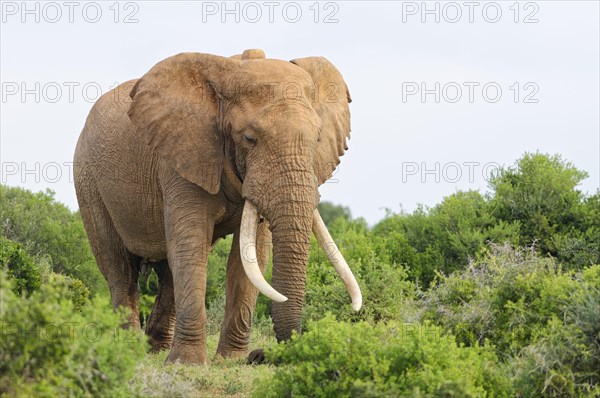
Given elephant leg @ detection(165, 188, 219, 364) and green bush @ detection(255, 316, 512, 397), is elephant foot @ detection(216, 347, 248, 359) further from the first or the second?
green bush @ detection(255, 316, 512, 397)

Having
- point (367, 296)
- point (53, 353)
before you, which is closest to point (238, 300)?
point (367, 296)

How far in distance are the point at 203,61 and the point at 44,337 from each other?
474 centimetres

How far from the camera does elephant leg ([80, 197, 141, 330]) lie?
47.9ft

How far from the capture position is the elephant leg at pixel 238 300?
12555 millimetres

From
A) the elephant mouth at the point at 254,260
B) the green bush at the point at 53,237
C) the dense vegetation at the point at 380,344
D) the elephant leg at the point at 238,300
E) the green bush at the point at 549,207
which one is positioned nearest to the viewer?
the dense vegetation at the point at 380,344

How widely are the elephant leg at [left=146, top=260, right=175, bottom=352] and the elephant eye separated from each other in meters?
3.84

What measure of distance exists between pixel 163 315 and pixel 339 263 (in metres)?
4.00

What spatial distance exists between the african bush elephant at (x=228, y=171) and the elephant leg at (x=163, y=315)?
3.32ft

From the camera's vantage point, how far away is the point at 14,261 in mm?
18812

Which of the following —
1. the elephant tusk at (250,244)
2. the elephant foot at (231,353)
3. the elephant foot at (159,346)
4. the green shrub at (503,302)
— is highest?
the elephant tusk at (250,244)

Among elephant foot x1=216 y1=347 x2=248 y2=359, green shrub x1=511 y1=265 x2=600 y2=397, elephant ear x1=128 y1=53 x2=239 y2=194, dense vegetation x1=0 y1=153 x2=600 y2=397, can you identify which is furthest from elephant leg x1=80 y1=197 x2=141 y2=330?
green shrub x1=511 y1=265 x2=600 y2=397

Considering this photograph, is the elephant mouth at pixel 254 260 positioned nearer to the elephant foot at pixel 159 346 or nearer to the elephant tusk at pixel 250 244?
the elephant tusk at pixel 250 244

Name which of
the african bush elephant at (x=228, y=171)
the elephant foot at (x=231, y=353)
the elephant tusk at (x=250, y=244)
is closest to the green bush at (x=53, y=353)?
the african bush elephant at (x=228, y=171)

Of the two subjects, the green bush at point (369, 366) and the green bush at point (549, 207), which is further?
the green bush at point (549, 207)
